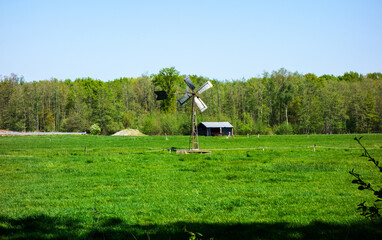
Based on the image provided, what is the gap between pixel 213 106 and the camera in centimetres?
10231

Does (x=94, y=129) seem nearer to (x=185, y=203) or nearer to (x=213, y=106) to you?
(x=213, y=106)

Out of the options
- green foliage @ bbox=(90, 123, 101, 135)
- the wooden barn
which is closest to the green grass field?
the wooden barn

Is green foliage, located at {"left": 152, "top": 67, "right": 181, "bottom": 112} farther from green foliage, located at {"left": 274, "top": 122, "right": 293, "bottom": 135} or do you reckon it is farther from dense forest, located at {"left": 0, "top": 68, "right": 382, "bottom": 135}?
green foliage, located at {"left": 274, "top": 122, "right": 293, "bottom": 135}

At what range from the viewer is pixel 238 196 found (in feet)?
38.4

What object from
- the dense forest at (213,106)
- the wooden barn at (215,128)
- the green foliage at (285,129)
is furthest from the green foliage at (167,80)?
the green foliage at (285,129)

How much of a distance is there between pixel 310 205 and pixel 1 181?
13501mm

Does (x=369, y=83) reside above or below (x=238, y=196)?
above

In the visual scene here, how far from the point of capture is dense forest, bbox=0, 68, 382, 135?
9456cm

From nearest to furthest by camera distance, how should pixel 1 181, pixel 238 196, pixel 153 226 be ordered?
pixel 153 226 < pixel 238 196 < pixel 1 181

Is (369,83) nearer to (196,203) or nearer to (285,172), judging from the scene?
(285,172)

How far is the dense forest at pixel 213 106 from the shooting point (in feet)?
310

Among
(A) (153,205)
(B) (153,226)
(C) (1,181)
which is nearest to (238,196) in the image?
(A) (153,205)

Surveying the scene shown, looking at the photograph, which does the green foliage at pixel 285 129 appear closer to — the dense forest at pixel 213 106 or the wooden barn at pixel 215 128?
the dense forest at pixel 213 106

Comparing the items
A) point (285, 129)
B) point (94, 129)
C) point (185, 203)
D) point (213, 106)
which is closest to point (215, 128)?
point (213, 106)
